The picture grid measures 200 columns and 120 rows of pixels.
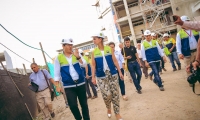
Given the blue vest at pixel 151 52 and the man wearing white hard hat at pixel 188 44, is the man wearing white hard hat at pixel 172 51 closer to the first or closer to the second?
the blue vest at pixel 151 52

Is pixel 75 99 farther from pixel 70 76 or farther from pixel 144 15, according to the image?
pixel 144 15

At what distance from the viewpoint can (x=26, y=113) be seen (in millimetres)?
5805

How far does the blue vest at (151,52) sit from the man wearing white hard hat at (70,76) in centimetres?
285

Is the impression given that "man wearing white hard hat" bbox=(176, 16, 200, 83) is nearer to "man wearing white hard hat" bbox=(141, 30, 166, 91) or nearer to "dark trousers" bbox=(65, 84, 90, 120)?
"man wearing white hard hat" bbox=(141, 30, 166, 91)

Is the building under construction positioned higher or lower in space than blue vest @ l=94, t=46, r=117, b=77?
higher

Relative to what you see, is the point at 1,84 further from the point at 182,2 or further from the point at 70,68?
the point at 182,2

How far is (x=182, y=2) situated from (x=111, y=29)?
495 inches

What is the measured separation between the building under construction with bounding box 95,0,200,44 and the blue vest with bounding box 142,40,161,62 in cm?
1731

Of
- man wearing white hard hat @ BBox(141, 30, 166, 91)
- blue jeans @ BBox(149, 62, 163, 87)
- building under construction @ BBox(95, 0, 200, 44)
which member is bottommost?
blue jeans @ BBox(149, 62, 163, 87)

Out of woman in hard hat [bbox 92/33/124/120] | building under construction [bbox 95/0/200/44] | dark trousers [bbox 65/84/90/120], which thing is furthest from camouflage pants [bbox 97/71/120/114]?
building under construction [bbox 95/0/200/44]

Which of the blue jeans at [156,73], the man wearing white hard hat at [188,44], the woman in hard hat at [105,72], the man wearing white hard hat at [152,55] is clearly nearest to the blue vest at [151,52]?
the man wearing white hard hat at [152,55]

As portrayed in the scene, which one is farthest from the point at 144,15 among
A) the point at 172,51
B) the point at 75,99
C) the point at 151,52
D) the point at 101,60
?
the point at 75,99

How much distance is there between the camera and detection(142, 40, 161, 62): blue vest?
5438 millimetres

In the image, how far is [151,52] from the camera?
547 cm
